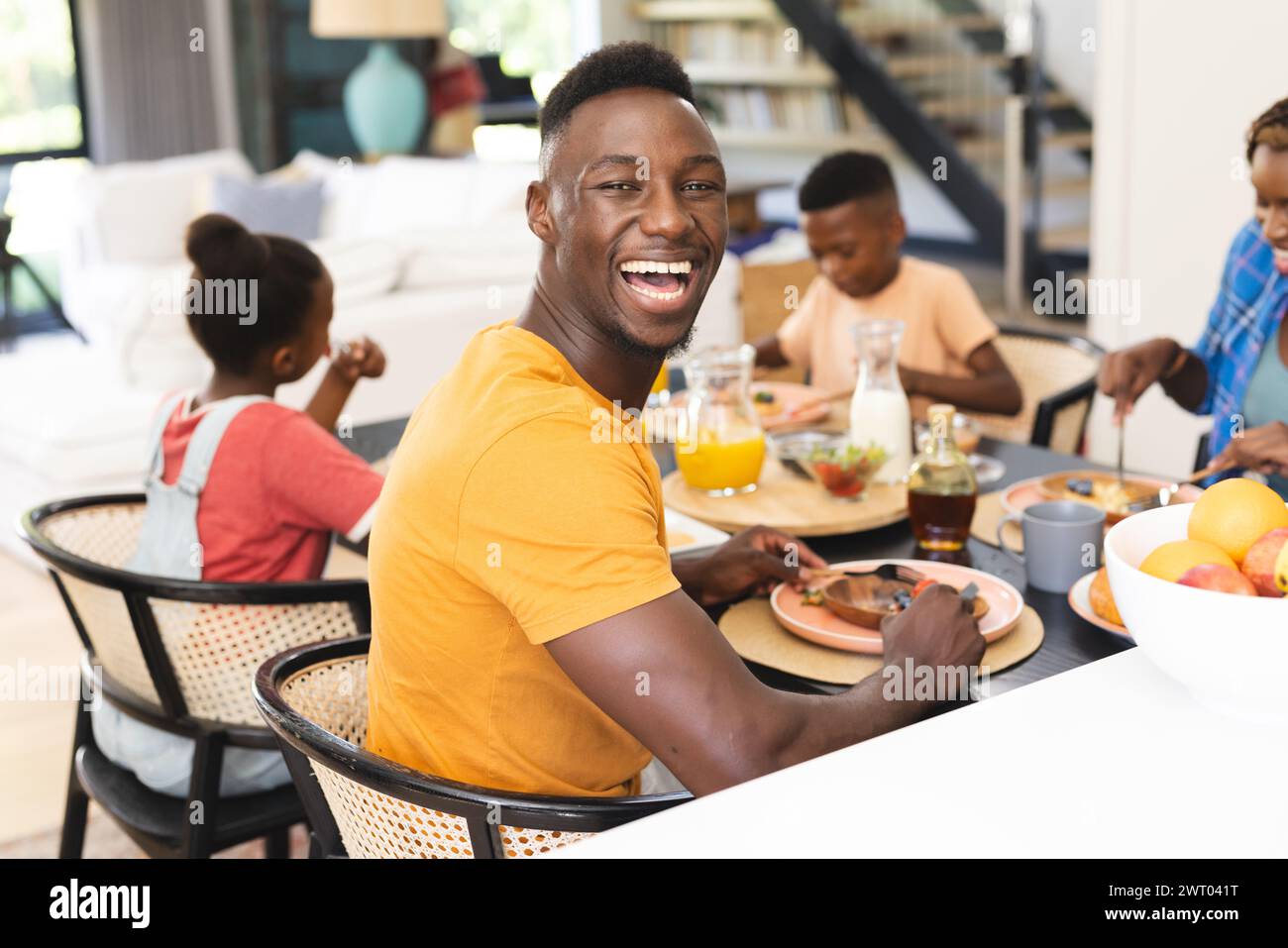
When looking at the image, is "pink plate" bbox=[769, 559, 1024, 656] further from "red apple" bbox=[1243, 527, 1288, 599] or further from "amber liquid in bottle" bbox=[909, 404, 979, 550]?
"red apple" bbox=[1243, 527, 1288, 599]

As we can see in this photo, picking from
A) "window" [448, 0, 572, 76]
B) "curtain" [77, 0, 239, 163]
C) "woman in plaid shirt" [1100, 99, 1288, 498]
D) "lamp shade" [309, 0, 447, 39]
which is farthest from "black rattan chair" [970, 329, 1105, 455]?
"window" [448, 0, 572, 76]

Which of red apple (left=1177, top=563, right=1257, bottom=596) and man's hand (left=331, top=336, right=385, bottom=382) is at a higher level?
man's hand (left=331, top=336, right=385, bottom=382)

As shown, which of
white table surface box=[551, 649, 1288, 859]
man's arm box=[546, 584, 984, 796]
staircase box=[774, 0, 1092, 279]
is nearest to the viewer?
white table surface box=[551, 649, 1288, 859]

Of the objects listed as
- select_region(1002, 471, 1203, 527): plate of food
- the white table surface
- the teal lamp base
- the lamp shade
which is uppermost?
the lamp shade

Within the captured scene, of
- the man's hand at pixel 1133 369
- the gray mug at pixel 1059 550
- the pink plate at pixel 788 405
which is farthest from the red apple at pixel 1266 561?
the pink plate at pixel 788 405

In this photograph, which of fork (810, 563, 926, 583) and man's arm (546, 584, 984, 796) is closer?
man's arm (546, 584, 984, 796)

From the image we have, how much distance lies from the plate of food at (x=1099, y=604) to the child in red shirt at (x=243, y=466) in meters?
0.87

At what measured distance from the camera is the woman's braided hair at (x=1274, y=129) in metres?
1.85

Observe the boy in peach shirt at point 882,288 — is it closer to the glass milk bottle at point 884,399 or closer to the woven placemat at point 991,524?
the glass milk bottle at point 884,399

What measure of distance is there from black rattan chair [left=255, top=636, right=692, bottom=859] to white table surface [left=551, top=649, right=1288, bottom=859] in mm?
292

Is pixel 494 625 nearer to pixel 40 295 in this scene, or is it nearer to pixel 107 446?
pixel 107 446

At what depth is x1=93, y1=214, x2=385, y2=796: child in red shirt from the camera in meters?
1.82

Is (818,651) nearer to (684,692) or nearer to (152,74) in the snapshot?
(684,692)

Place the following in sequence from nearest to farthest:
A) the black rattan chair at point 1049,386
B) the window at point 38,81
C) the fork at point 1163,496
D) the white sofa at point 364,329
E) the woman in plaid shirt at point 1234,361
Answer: the fork at point 1163,496 < the woman in plaid shirt at point 1234,361 < the black rattan chair at point 1049,386 < the white sofa at point 364,329 < the window at point 38,81
